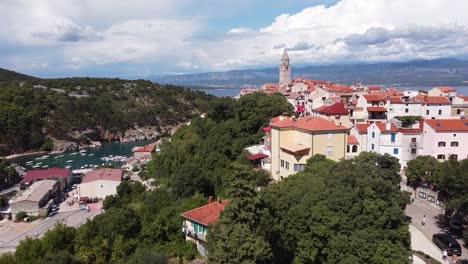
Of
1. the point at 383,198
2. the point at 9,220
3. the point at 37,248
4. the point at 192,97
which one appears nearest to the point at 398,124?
the point at 383,198

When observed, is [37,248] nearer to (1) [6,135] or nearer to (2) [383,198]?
(2) [383,198]

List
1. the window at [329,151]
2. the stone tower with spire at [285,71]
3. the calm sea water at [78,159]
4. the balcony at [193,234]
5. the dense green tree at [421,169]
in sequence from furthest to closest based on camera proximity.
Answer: the stone tower with spire at [285,71], the calm sea water at [78,159], the window at [329,151], the dense green tree at [421,169], the balcony at [193,234]

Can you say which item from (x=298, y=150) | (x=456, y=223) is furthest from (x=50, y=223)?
(x=456, y=223)

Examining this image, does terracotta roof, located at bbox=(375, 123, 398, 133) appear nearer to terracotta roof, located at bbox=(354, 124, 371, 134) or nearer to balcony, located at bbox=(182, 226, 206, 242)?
terracotta roof, located at bbox=(354, 124, 371, 134)

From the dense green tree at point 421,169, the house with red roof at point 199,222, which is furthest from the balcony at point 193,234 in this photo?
the dense green tree at point 421,169

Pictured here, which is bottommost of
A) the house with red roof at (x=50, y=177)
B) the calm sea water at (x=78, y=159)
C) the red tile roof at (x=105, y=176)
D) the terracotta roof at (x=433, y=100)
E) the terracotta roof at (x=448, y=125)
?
the calm sea water at (x=78, y=159)

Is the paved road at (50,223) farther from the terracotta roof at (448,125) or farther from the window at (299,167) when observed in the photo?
the terracotta roof at (448,125)
